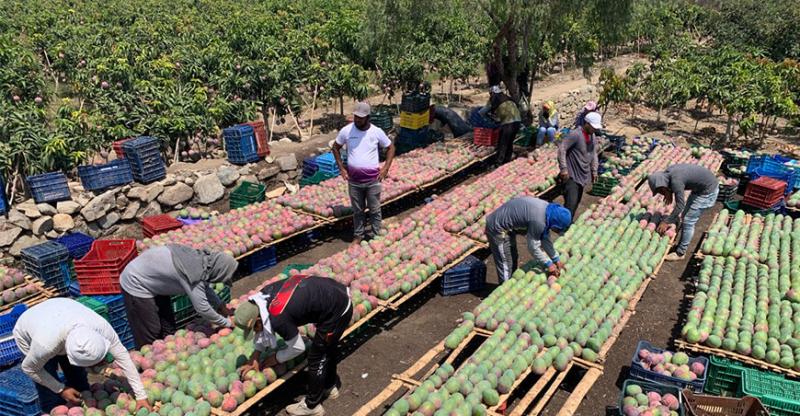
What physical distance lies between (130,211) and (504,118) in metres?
9.14

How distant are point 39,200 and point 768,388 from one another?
12118 millimetres

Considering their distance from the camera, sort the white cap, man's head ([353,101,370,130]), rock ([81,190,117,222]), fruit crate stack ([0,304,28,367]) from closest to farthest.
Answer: fruit crate stack ([0,304,28,367]) < man's head ([353,101,370,130]) < the white cap < rock ([81,190,117,222])

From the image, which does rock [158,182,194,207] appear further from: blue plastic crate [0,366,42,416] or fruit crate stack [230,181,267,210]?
blue plastic crate [0,366,42,416]

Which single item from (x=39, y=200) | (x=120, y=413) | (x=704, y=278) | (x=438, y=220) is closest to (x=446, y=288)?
(x=438, y=220)

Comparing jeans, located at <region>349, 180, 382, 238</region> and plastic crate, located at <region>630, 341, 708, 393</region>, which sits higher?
jeans, located at <region>349, 180, 382, 238</region>

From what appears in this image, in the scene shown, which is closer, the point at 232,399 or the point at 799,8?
the point at 232,399

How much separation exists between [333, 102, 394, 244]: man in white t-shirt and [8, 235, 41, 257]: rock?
5.93 metres

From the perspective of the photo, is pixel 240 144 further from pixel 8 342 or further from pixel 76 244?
pixel 8 342

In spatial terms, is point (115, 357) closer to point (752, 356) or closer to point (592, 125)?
point (752, 356)

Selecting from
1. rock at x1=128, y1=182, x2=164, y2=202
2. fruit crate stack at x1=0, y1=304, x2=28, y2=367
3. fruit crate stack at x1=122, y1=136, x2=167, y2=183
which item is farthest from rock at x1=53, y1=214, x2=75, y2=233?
fruit crate stack at x1=0, y1=304, x2=28, y2=367

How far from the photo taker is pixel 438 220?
10445 millimetres

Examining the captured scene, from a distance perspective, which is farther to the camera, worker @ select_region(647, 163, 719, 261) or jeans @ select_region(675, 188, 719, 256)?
jeans @ select_region(675, 188, 719, 256)

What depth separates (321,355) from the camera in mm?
6223

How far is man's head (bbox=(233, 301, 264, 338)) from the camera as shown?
18.1 feet
